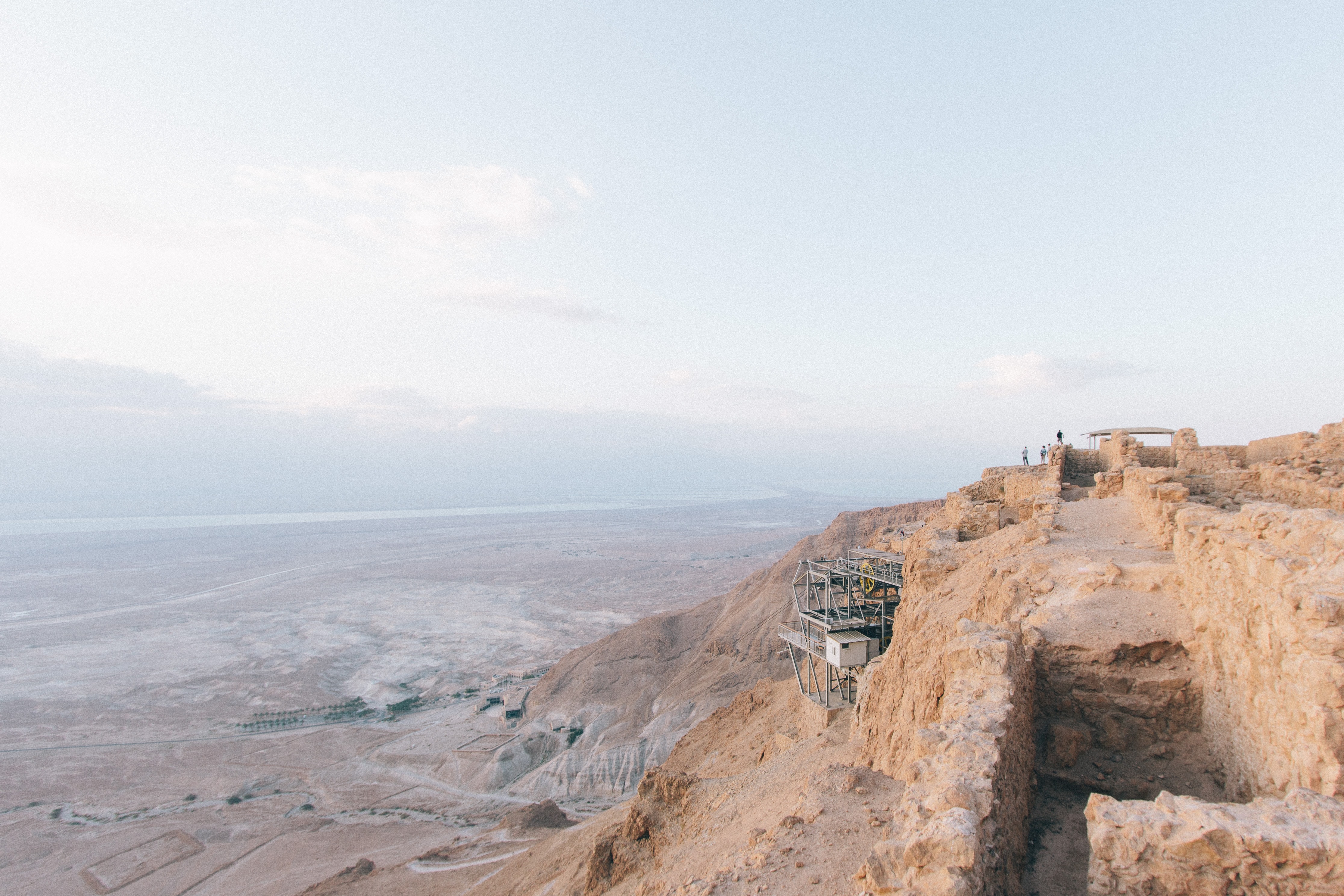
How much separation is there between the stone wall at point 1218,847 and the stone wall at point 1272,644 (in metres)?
0.67

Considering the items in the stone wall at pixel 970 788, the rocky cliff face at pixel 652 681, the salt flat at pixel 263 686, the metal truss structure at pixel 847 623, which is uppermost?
the stone wall at pixel 970 788

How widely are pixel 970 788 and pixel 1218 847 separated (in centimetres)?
153

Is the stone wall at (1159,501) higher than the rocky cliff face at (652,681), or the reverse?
the stone wall at (1159,501)

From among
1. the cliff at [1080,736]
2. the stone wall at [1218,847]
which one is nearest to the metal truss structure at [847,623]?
the cliff at [1080,736]

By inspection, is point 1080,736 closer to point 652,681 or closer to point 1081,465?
point 1081,465

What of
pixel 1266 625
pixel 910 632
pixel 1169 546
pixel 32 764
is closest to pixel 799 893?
pixel 1266 625

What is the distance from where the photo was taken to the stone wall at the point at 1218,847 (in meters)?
3.52

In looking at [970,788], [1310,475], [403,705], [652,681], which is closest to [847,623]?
[1310,475]

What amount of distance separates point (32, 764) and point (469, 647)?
1091 inches

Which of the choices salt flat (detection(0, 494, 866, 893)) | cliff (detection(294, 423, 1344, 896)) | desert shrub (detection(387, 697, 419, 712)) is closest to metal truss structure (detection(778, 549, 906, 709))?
cliff (detection(294, 423, 1344, 896))

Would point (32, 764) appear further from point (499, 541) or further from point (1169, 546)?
point (499, 541)

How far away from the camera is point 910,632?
476 inches

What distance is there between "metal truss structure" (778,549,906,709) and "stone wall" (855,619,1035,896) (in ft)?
36.3

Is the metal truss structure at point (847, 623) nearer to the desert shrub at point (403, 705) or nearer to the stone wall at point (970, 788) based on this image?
the stone wall at point (970, 788)
